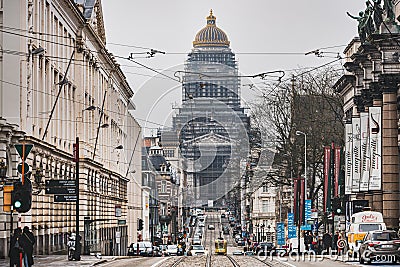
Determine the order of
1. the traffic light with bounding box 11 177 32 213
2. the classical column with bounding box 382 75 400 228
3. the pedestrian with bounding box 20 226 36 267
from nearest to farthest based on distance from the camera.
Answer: the traffic light with bounding box 11 177 32 213 → the pedestrian with bounding box 20 226 36 267 → the classical column with bounding box 382 75 400 228

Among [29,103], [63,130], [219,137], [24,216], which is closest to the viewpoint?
[24,216]

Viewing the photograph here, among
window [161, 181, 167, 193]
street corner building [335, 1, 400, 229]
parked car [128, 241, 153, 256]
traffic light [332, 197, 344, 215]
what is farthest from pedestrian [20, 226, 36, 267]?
window [161, 181, 167, 193]

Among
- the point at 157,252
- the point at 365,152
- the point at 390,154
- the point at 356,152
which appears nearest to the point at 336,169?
the point at 356,152

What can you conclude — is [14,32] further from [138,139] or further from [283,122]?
[138,139]

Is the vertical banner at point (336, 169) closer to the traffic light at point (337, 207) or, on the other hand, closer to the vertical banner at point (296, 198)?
the traffic light at point (337, 207)

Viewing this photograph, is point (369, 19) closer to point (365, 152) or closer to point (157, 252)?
point (365, 152)

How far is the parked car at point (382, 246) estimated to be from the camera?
44.2 meters

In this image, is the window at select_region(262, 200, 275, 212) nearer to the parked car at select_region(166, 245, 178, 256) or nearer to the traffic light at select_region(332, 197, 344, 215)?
the parked car at select_region(166, 245, 178, 256)

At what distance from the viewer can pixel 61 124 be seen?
7212cm

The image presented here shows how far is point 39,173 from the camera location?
185 feet

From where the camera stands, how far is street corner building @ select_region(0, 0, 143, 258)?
52.7 meters

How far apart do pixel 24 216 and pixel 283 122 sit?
3713 cm

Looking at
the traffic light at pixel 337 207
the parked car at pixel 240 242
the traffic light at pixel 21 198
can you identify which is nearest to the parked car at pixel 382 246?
the traffic light at pixel 21 198

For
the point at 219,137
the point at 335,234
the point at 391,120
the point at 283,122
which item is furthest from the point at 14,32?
the point at 219,137
